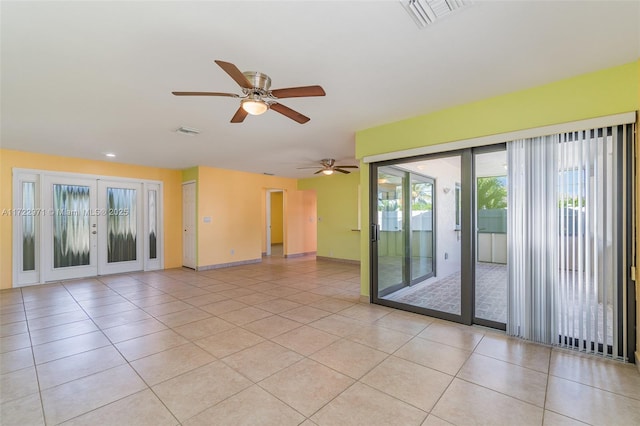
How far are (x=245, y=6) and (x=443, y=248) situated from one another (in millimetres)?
5076

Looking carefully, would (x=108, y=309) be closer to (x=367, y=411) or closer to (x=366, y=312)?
(x=366, y=312)

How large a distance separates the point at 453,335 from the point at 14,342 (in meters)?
4.74

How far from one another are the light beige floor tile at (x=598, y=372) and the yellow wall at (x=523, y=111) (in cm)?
224

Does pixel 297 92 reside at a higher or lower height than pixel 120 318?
higher

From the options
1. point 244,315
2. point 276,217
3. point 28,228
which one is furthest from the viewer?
point 276,217

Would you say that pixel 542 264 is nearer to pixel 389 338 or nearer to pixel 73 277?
pixel 389 338

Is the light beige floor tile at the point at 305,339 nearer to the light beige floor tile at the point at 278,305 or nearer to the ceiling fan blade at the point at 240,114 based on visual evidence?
the light beige floor tile at the point at 278,305

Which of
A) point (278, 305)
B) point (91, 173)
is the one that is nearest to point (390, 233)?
point (278, 305)

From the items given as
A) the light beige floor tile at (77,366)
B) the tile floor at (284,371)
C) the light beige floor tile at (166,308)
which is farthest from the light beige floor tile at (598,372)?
the light beige floor tile at (166,308)

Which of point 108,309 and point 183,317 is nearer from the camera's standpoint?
point 183,317

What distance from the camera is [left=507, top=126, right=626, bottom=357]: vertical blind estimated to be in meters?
2.56

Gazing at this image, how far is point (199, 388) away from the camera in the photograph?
217 centimetres

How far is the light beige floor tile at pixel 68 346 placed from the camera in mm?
2688

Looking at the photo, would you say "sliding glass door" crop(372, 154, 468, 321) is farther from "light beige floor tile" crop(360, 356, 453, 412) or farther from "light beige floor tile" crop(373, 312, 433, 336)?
"light beige floor tile" crop(360, 356, 453, 412)
